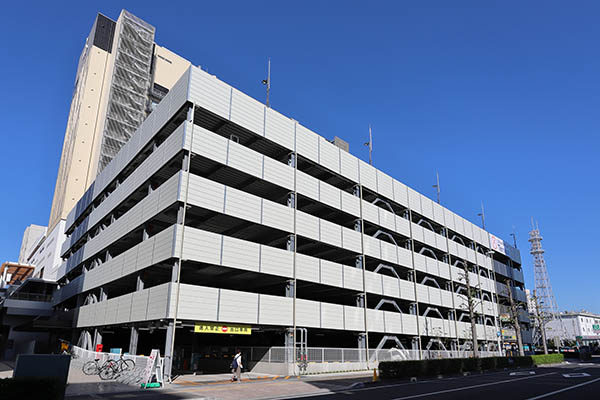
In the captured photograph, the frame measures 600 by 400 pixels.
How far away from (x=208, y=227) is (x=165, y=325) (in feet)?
35.3

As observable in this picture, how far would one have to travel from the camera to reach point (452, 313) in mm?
53094

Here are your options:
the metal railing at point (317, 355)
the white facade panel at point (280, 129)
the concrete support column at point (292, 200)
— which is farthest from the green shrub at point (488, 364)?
the white facade panel at point (280, 129)

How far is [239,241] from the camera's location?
29.3 m

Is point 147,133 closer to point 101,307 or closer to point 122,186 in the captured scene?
point 122,186

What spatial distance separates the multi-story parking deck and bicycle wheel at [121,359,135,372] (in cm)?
191

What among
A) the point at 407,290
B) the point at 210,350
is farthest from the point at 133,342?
the point at 407,290

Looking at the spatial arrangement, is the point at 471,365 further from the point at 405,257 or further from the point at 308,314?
the point at 405,257

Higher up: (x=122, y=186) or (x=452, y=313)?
(x=122, y=186)

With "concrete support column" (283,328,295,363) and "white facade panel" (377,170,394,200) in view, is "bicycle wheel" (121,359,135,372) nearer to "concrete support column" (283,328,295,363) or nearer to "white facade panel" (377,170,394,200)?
"concrete support column" (283,328,295,363)

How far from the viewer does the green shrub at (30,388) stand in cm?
1103

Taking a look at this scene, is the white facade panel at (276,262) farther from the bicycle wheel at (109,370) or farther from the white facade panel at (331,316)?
the bicycle wheel at (109,370)

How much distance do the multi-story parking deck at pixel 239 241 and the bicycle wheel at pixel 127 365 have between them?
1.91 m

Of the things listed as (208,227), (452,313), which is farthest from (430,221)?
(208,227)

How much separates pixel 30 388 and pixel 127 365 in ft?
39.6
